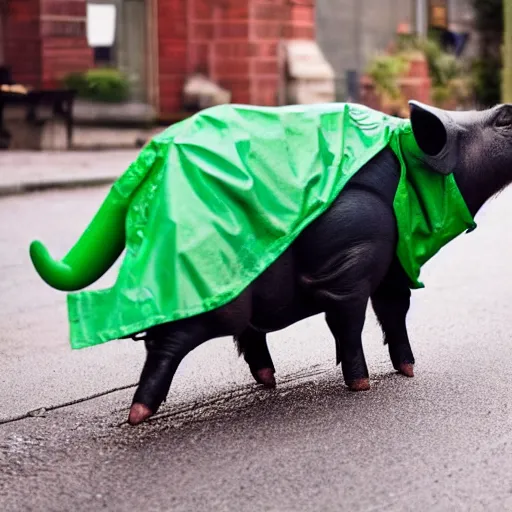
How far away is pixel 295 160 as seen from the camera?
4.39 metres

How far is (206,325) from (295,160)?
2.27 ft

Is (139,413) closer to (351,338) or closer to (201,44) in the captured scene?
(351,338)

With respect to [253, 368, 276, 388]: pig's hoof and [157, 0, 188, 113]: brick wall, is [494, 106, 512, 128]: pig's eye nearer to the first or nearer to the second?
[253, 368, 276, 388]: pig's hoof

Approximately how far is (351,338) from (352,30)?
21.9 meters

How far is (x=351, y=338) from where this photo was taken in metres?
4.62

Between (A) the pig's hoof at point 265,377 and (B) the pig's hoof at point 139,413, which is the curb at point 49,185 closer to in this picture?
(A) the pig's hoof at point 265,377

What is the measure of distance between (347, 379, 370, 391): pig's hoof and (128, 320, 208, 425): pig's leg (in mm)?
925

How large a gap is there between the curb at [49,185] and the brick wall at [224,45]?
6.82 m

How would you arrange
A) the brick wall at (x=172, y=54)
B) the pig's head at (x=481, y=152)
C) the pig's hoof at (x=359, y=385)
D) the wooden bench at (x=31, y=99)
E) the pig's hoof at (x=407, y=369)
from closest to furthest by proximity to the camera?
the pig's head at (x=481, y=152) → the pig's hoof at (x=359, y=385) → the pig's hoof at (x=407, y=369) → the wooden bench at (x=31, y=99) → the brick wall at (x=172, y=54)

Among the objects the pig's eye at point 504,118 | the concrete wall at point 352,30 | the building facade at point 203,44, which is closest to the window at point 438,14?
the concrete wall at point 352,30

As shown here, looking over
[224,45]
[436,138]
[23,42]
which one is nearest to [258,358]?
[436,138]

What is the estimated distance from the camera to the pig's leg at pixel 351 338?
179 inches

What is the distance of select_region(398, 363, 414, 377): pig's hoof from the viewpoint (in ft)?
16.9

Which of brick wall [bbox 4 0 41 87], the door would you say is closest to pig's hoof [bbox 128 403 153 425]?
brick wall [bbox 4 0 41 87]
